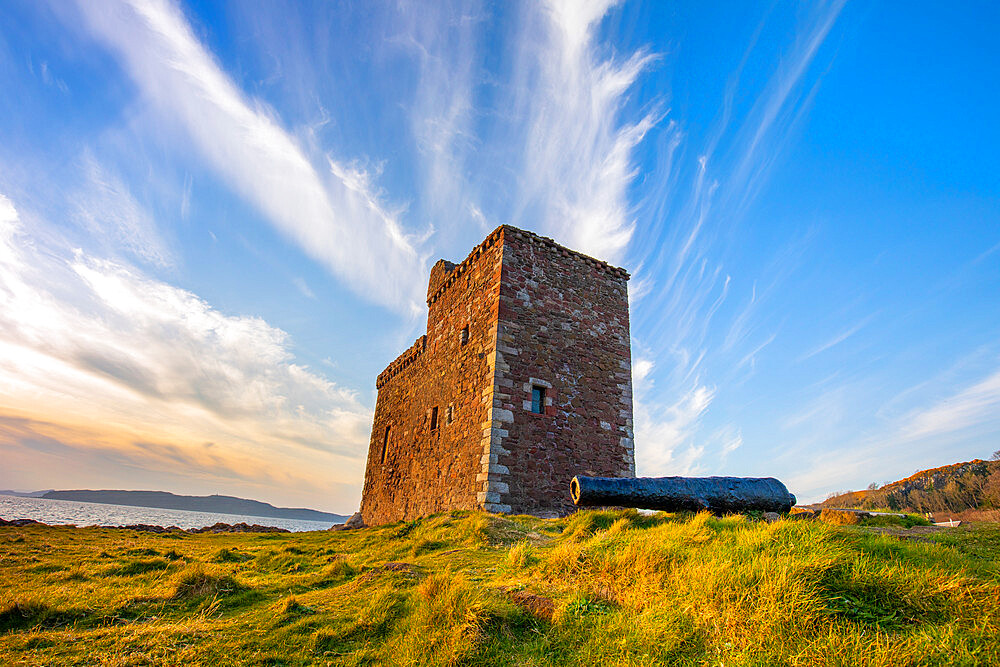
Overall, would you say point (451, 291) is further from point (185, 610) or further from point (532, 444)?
point (185, 610)

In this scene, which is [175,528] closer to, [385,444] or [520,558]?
[385,444]

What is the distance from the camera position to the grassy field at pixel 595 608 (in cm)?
316

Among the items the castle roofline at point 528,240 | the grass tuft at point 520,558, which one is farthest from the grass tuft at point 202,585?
the castle roofline at point 528,240

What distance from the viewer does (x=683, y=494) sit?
23.3ft

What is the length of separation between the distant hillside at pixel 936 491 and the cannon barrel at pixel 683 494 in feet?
35.1

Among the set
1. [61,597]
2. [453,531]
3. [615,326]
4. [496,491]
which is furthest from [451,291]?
[61,597]

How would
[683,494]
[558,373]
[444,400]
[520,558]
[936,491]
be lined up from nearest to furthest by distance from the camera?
[520,558] → [683,494] → [558,373] → [444,400] → [936,491]

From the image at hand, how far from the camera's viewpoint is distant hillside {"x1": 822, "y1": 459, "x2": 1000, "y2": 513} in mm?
15984

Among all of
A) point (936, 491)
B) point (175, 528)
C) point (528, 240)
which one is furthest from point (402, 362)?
point (936, 491)

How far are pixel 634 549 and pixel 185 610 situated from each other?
16.4 ft

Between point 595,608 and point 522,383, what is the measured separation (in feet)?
28.9

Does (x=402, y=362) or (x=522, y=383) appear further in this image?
(x=402, y=362)

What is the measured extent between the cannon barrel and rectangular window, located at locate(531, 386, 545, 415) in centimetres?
560

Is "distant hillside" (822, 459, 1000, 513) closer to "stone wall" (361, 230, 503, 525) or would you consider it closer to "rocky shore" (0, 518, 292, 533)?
"stone wall" (361, 230, 503, 525)
